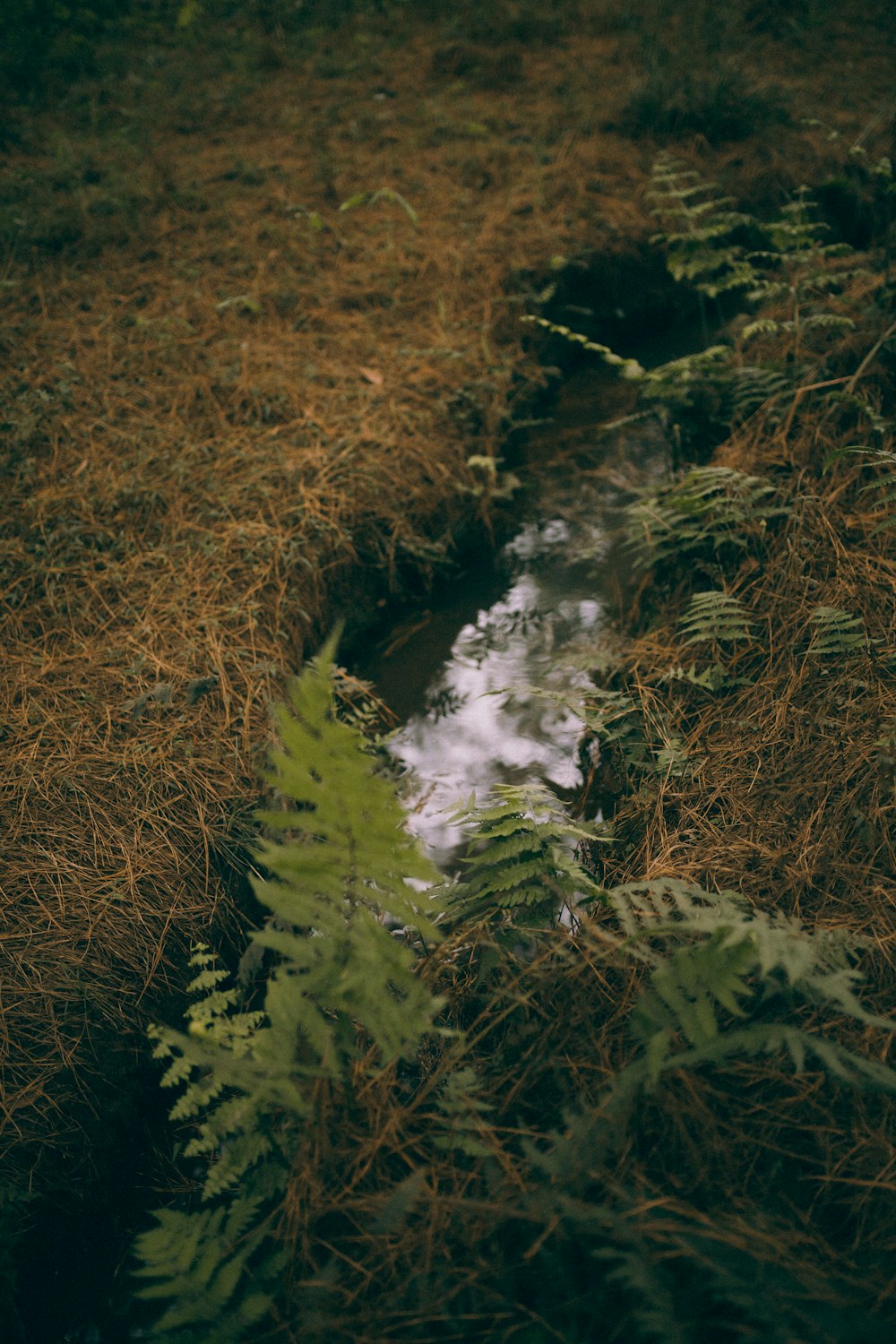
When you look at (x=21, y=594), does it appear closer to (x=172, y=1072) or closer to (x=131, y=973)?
(x=131, y=973)

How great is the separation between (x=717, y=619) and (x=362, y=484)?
180 cm

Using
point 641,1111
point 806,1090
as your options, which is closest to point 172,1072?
point 641,1111

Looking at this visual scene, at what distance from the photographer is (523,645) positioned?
356 centimetres

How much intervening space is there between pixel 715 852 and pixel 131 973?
5.72 ft

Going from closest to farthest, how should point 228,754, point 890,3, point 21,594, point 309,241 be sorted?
point 228,754 → point 21,594 → point 309,241 → point 890,3

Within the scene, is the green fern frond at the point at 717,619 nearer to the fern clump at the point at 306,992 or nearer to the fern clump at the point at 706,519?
the fern clump at the point at 706,519

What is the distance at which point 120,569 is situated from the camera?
10.8 ft

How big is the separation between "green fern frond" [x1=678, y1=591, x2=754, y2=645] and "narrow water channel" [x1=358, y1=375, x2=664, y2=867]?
0.45 m

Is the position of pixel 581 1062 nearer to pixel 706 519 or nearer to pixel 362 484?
pixel 706 519

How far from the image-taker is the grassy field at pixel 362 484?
192cm

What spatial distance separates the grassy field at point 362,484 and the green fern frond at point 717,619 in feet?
0.22

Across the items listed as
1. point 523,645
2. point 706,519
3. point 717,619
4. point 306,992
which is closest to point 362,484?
point 523,645

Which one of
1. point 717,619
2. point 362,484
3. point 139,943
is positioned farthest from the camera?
point 362,484

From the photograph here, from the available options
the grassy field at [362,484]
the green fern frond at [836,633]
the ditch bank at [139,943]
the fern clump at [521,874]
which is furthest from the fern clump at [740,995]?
the ditch bank at [139,943]
